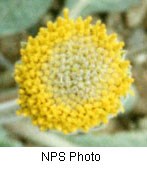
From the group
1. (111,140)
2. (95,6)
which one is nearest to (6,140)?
(111,140)

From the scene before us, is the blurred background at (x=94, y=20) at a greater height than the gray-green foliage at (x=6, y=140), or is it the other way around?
the blurred background at (x=94, y=20)

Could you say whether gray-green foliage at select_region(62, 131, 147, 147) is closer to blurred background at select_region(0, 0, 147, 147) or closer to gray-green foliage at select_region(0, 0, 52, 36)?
blurred background at select_region(0, 0, 147, 147)

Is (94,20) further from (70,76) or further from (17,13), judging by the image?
(70,76)

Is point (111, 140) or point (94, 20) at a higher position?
point (94, 20)

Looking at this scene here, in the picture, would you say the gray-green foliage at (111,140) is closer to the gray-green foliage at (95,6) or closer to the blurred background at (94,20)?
the blurred background at (94,20)

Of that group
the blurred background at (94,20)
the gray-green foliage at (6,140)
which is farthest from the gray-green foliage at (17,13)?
the gray-green foliage at (6,140)
